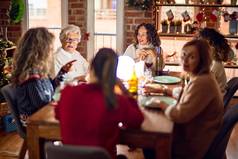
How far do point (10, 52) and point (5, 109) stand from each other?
35.4 inches

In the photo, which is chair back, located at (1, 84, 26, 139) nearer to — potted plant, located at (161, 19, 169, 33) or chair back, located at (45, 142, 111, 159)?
chair back, located at (45, 142, 111, 159)

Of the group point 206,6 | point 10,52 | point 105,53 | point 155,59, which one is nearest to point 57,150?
point 105,53

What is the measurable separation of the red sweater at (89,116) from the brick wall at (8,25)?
346 cm

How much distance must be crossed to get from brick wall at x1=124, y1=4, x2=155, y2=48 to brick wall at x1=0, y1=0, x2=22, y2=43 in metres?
1.46

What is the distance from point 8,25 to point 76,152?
384 cm

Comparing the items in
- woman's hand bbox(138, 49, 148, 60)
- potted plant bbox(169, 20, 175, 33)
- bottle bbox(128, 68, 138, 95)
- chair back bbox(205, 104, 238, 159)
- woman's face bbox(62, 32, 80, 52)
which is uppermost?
potted plant bbox(169, 20, 175, 33)

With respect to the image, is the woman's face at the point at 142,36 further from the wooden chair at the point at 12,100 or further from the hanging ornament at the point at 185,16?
the wooden chair at the point at 12,100

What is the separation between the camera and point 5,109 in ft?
12.6

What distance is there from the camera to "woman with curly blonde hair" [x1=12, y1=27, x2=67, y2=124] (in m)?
2.52

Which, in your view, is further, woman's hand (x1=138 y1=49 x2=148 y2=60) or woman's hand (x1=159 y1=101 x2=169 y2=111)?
woman's hand (x1=138 y1=49 x2=148 y2=60)

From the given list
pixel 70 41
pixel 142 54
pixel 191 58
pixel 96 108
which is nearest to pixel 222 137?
pixel 191 58

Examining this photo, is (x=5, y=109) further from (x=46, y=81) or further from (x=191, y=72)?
(x=191, y=72)

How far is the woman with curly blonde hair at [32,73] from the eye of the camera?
2520 mm

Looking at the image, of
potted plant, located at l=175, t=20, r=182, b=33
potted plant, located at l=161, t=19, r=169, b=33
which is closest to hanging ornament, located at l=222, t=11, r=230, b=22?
potted plant, located at l=175, t=20, r=182, b=33
